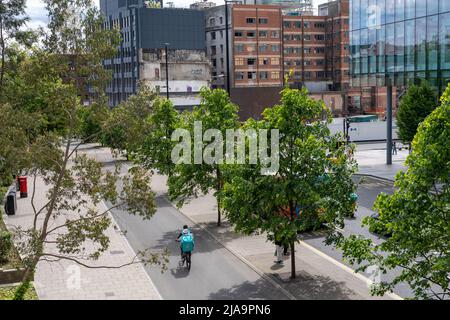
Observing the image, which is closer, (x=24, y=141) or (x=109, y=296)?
(x=24, y=141)

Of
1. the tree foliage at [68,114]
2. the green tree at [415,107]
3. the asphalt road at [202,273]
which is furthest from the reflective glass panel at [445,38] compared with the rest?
the tree foliage at [68,114]

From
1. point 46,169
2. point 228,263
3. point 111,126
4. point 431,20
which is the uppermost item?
point 431,20

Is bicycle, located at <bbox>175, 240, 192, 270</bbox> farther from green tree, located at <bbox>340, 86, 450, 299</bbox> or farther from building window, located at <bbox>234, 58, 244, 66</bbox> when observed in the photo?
building window, located at <bbox>234, 58, 244, 66</bbox>

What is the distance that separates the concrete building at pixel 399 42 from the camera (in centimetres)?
3716

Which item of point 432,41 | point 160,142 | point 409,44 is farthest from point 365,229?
point 409,44

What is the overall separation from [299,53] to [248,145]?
83.0 meters

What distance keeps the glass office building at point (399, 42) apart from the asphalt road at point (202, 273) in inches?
852

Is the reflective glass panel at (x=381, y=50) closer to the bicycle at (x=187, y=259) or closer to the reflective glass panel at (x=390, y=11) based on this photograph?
the reflective glass panel at (x=390, y=11)

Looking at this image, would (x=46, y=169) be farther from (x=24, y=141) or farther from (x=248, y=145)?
(x=248, y=145)

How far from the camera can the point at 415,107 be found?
3962 cm
